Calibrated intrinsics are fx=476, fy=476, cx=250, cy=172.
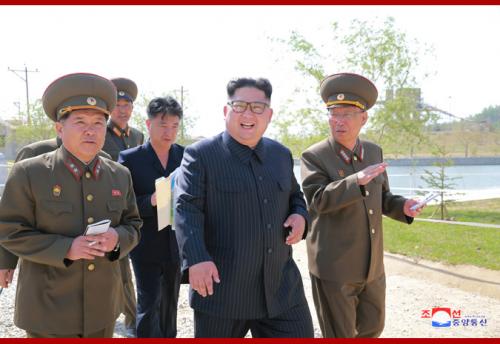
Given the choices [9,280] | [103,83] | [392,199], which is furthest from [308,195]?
[9,280]

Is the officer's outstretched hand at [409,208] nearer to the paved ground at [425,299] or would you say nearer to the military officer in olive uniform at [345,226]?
the military officer in olive uniform at [345,226]

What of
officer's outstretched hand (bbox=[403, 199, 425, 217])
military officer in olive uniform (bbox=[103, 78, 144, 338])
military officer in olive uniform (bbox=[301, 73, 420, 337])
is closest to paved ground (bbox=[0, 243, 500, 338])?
military officer in olive uniform (bbox=[103, 78, 144, 338])

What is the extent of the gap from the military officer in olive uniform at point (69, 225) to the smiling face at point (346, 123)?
Answer: 1.65m

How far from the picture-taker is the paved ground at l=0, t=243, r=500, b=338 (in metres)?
4.80

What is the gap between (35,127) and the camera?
25.7m

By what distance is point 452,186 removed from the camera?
41.9 ft

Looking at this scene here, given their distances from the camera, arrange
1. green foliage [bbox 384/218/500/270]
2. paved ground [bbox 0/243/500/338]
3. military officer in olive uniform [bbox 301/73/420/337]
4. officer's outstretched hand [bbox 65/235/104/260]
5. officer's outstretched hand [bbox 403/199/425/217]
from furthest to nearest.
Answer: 1. green foliage [bbox 384/218/500/270]
2. paved ground [bbox 0/243/500/338]
3. officer's outstretched hand [bbox 403/199/425/217]
4. military officer in olive uniform [bbox 301/73/420/337]
5. officer's outstretched hand [bbox 65/235/104/260]

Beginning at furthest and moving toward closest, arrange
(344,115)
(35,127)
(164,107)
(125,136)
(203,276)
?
(35,127) < (125,136) < (164,107) < (344,115) < (203,276)

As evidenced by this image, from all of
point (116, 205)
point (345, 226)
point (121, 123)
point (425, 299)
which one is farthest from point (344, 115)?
point (425, 299)

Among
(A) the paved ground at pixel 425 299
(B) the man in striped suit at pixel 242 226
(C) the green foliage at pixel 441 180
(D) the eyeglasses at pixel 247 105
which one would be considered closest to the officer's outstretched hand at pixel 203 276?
(B) the man in striped suit at pixel 242 226

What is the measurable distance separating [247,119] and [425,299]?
170 inches

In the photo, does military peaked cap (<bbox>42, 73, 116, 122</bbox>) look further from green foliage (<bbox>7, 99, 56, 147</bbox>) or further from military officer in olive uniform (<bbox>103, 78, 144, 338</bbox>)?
green foliage (<bbox>7, 99, 56, 147</bbox>)

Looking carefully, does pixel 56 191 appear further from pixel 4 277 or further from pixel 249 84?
pixel 249 84

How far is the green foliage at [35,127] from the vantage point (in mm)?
25609
